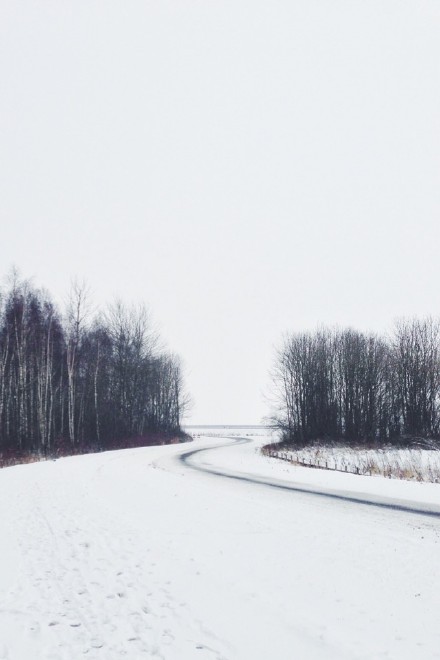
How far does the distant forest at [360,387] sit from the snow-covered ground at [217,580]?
39.0m

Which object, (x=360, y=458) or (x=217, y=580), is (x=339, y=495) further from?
(x=360, y=458)

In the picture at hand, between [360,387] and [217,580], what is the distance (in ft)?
161

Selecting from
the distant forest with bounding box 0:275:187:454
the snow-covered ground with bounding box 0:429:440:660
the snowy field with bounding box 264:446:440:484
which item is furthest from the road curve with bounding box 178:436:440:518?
the distant forest with bounding box 0:275:187:454

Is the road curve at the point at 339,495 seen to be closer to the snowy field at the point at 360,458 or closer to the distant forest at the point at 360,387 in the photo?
the snowy field at the point at 360,458

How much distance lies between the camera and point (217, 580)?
690cm

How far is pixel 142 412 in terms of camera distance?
57.2 metres

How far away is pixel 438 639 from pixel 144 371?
53.9 m

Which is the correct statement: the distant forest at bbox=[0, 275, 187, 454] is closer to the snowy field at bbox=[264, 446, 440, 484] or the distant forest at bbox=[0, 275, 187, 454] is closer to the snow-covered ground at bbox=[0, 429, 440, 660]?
the snowy field at bbox=[264, 446, 440, 484]

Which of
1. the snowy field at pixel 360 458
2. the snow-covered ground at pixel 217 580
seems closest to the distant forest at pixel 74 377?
the snowy field at pixel 360 458

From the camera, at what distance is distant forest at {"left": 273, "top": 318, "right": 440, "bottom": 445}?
166ft

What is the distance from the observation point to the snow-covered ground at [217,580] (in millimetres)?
4977

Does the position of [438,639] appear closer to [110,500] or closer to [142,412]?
[110,500]

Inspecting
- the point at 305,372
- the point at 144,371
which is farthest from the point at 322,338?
the point at 144,371

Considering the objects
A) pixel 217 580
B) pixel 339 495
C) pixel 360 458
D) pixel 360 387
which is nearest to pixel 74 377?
pixel 360 458
